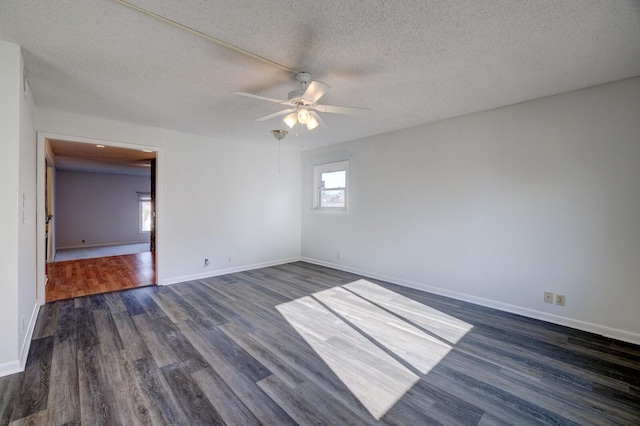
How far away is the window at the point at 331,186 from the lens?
5.42 meters

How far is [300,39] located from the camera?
2057mm

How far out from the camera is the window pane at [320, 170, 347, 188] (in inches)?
215

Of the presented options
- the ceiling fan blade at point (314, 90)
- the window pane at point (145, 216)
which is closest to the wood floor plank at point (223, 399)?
the ceiling fan blade at point (314, 90)

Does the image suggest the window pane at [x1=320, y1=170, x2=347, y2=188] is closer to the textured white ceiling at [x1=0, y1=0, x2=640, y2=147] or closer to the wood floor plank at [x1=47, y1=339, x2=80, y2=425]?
the textured white ceiling at [x1=0, y1=0, x2=640, y2=147]

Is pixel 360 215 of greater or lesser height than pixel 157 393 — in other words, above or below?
above

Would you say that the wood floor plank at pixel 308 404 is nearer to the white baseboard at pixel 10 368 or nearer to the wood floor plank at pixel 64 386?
the wood floor plank at pixel 64 386

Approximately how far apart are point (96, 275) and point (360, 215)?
4.99 m

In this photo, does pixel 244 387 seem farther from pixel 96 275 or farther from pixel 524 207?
pixel 96 275

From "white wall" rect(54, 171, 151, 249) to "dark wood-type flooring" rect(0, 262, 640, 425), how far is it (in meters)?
7.46

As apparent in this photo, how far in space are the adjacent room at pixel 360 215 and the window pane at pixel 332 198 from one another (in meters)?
0.58

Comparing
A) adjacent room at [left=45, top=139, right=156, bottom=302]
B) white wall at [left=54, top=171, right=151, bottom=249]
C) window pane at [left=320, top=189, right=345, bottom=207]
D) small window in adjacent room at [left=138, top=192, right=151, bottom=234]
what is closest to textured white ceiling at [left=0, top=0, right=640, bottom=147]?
window pane at [left=320, top=189, right=345, bottom=207]

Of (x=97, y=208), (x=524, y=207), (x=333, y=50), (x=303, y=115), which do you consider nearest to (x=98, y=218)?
(x=97, y=208)

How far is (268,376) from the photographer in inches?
84.4

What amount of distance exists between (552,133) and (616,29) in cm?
129
